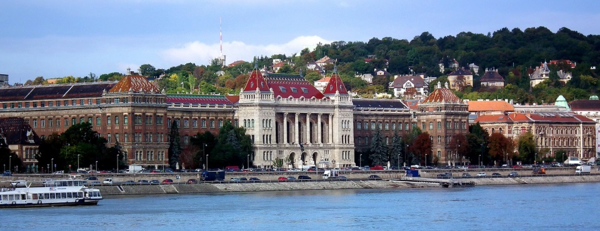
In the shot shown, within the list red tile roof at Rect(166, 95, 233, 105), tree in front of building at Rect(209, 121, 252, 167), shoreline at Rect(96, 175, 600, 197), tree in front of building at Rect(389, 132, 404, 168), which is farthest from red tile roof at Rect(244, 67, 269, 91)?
shoreline at Rect(96, 175, 600, 197)

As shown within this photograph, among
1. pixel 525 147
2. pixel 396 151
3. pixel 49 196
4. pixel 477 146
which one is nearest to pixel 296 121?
pixel 396 151

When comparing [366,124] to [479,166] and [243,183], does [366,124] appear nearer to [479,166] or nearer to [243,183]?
[479,166]

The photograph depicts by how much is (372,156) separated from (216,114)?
22759 mm

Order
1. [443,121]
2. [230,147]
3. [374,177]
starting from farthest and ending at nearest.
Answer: [443,121], [230,147], [374,177]

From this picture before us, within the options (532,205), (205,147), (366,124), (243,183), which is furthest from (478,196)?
(366,124)

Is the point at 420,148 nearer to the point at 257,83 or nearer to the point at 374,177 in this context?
the point at 257,83

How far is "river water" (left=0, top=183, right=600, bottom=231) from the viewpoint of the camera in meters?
101

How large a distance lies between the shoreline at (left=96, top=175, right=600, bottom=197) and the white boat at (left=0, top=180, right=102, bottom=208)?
35.2 ft

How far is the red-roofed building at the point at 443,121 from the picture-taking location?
628ft

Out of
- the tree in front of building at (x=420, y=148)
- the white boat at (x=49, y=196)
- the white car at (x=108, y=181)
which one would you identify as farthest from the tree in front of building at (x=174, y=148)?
the white boat at (x=49, y=196)

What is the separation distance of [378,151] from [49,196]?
239ft

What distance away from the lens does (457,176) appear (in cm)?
16738

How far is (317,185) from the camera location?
149m

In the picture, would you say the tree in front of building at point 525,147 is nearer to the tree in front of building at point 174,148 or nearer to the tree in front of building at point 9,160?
the tree in front of building at point 174,148
